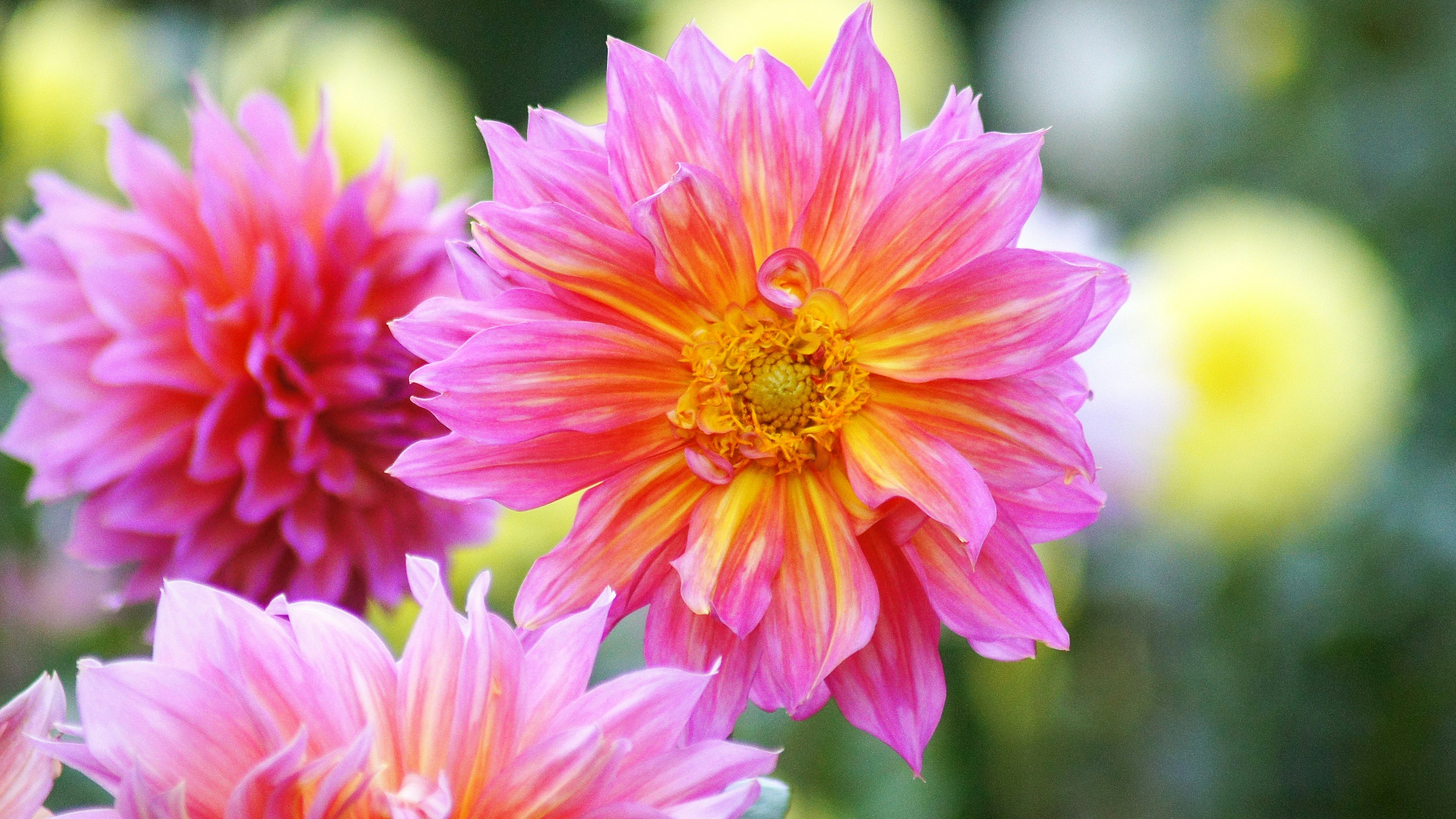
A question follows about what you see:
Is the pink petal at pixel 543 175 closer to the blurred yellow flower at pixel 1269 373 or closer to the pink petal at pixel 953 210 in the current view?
the pink petal at pixel 953 210

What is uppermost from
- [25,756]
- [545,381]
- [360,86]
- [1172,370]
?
[360,86]

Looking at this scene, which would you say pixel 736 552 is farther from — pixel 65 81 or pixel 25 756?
pixel 65 81

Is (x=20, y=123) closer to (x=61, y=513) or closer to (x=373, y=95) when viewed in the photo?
(x=373, y=95)

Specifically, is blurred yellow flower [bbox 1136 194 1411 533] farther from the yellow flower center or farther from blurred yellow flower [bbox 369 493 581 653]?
the yellow flower center

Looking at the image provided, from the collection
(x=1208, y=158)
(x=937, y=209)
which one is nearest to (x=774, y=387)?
(x=937, y=209)

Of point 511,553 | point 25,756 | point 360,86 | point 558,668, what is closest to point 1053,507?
point 558,668

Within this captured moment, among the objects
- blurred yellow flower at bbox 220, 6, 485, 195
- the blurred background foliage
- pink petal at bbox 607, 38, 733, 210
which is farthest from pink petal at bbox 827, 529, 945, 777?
blurred yellow flower at bbox 220, 6, 485, 195

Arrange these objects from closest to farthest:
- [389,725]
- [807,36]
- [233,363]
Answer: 1. [389,725]
2. [233,363]
3. [807,36]
